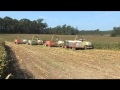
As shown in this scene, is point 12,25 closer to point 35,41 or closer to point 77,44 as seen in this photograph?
point 77,44

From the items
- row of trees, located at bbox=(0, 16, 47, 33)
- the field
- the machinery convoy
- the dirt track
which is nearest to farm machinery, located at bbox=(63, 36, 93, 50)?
the machinery convoy

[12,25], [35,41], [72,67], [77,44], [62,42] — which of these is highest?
[12,25]

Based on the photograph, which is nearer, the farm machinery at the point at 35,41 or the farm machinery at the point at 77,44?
the farm machinery at the point at 77,44

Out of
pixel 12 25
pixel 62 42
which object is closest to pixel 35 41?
pixel 62 42

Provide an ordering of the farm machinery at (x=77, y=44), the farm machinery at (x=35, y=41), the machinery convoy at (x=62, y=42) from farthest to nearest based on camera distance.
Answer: the farm machinery at (x=35, y=41) < the machinery convoy at (x=62, y=42) < the farm machinery at (x=77, y=44)

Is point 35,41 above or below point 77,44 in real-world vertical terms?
below

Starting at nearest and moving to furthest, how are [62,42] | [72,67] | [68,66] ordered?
[72,67]
[68,66]
[62,42]

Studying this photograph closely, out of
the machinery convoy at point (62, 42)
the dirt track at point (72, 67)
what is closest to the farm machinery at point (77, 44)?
the machinery convoy at point (62, 42)

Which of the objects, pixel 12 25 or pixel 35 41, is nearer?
pixel 12 25

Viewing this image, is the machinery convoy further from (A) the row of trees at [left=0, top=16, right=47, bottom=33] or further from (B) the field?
(A) the row of trees at [left=0, top=16, right=47, bottom=33]

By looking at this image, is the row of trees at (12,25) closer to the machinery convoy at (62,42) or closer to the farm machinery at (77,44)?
the farm machinery at (77,44)
